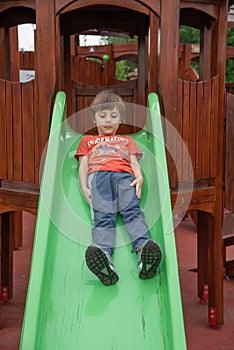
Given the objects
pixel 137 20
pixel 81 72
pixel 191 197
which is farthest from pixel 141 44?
pixel 81 72

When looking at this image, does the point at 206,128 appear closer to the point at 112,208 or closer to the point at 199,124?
the point at 199,124

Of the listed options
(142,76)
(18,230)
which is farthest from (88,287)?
(18,230)

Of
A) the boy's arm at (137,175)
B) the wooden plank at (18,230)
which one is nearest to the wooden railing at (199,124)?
the boy's arm at (137,175)

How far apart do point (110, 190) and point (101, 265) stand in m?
0.72

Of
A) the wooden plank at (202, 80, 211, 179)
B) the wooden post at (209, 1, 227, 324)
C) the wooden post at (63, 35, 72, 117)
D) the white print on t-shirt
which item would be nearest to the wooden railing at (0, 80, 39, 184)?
the white print on t-shirt

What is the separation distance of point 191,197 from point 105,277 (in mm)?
1297

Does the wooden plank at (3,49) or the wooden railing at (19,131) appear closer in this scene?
the wooden railing at (19,131)

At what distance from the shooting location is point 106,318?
266 cm

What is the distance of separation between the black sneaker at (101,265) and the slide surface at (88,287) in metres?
0.07

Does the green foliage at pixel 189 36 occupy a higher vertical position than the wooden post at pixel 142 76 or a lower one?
higher

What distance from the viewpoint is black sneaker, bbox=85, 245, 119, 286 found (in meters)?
2.74

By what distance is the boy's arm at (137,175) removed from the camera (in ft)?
11.0

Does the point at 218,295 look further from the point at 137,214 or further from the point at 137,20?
the point at 137,20

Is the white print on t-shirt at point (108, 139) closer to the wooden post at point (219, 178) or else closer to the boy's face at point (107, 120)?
the boy's face at point (107, 120)
